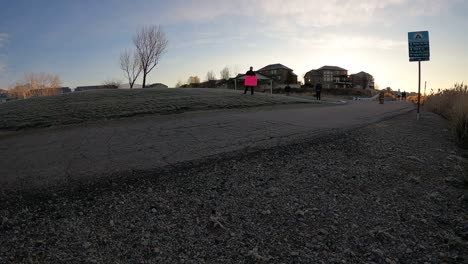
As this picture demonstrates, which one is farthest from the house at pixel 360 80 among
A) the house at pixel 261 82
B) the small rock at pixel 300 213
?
the small rock at pixel 300 213

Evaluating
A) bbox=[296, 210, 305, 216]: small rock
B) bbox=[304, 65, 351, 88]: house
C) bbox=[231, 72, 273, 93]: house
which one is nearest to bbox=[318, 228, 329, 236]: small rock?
bbox=[296, 210, 305, 216]: small rock

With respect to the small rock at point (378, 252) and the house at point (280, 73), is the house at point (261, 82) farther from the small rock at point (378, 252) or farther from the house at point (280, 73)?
the small rock at point (378, 252)

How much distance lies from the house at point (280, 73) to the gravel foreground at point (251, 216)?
84.8 m

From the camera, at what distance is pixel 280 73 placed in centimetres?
9819

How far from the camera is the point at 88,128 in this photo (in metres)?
8.57

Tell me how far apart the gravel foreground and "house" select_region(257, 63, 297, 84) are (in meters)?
84.8

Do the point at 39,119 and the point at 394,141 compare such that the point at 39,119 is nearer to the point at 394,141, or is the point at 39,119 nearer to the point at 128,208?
the point at 128,208

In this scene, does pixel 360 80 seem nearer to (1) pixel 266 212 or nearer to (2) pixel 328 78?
(2) pixel 328 78

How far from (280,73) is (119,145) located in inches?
3759

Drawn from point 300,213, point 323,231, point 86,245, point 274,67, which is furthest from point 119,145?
point 274,67

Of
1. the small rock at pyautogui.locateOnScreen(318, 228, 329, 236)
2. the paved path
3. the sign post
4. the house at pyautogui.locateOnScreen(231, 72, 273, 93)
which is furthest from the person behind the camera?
the house at pyautogui.locateOnScreen(231, 72, 273, 93)

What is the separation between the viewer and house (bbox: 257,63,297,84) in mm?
89575

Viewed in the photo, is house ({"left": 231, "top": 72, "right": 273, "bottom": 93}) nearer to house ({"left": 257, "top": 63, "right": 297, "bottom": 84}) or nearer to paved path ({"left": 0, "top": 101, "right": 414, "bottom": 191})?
house ({"left": 257, "top": 63, "right": 297, "bottom": 84})

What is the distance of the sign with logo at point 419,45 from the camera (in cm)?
1038
